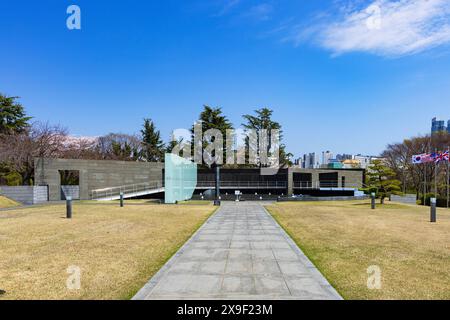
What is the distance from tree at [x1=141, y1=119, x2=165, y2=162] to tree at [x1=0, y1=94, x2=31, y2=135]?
743 inches

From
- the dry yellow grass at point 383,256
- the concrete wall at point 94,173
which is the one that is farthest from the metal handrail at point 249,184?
the dry yellow grass at point 383,256

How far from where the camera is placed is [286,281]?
5.89 metres

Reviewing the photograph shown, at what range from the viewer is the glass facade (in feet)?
87.3

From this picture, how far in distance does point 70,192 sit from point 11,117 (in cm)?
1622

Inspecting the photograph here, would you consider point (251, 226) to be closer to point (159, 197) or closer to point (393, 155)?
point (159, 197)

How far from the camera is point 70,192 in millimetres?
32812

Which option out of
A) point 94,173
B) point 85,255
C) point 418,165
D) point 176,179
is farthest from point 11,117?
point 418,165

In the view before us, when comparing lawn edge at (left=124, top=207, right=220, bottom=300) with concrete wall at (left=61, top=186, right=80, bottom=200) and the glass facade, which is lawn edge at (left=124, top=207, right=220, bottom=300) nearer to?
the glass facade

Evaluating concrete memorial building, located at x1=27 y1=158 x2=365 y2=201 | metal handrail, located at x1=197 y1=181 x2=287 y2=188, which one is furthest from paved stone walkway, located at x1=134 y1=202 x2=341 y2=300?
metal handrail, located at x1=197 y1=181 x2=287 y2=188

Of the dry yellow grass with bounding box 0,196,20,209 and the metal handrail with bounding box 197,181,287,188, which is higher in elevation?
the metal handrail with bounding box 197,181,287,188

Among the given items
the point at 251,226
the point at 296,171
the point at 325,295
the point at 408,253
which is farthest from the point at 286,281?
the point at 296,171

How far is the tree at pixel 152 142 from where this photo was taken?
55719 millimetres

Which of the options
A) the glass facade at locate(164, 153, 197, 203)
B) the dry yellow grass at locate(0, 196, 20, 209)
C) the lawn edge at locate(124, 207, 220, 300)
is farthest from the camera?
the glass facade at locate(164, 153, 197, 203)
